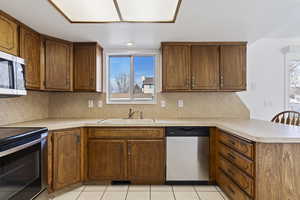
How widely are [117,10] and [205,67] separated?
1.64m

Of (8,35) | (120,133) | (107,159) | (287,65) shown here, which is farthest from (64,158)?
(287,65)

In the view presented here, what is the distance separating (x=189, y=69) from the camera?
9.73 feet

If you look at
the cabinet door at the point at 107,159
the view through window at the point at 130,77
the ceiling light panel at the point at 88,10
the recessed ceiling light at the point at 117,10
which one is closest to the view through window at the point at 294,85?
the view through window at the point at 130,77

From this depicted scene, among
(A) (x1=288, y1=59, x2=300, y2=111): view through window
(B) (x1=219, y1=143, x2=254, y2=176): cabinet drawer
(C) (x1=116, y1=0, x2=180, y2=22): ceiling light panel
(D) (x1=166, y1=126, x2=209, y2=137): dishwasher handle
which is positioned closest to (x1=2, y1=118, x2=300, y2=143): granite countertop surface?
(D) (x1=166, y1=126, x2=209, y2=137): dishwasher handle

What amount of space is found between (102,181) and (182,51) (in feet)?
7.29

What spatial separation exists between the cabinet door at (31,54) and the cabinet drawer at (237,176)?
102 inches

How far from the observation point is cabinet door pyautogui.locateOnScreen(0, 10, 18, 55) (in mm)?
1963

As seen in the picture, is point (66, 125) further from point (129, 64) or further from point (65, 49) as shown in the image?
point (129, 64)

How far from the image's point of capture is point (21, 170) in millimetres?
1576

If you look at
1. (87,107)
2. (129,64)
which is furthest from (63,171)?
(129,64)

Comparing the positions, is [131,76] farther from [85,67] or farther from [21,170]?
[21,170]

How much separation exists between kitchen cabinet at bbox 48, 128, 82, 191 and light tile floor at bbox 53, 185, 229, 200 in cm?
19

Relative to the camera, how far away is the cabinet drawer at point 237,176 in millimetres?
1752

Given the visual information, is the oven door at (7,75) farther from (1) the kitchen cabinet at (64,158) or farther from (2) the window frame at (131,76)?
(2) the window frame at (131,76)
